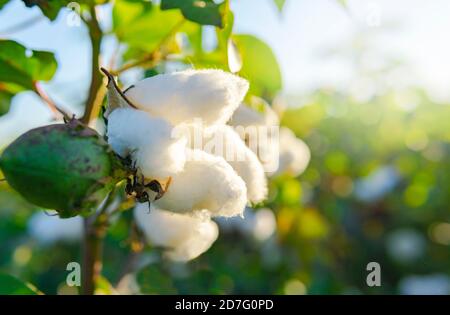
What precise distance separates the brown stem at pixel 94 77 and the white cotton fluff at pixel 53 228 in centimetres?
126

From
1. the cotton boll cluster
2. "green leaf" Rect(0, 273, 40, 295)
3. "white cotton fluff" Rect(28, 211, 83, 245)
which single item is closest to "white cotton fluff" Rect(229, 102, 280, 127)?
"green leaf" Rect(0, 273, 40, 295)

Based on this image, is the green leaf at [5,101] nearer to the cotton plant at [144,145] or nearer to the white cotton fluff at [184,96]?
the cotton plant at [144,145]

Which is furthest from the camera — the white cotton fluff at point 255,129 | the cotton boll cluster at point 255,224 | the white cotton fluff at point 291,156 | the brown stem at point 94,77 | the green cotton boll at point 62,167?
the cotton boll cluster at point 255,224

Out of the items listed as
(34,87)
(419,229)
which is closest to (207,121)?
(34,87)

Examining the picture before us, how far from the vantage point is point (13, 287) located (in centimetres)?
96

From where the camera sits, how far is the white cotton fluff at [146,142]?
70 cm

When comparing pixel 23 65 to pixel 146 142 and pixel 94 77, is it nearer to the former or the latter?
pixel 94 77

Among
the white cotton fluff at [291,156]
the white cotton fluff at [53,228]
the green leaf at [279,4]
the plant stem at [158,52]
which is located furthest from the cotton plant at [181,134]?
the white cotton fluff at [53,228]

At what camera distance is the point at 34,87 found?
0.96m

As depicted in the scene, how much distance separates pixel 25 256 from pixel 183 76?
6.23 ft

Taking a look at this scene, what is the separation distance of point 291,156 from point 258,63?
1.33 feet

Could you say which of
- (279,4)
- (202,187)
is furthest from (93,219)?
(279,4)

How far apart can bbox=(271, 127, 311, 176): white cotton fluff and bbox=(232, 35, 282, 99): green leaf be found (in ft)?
1.15
